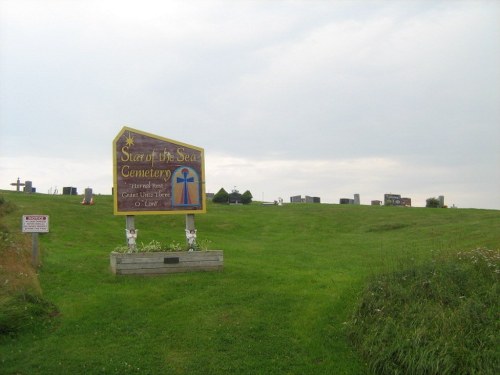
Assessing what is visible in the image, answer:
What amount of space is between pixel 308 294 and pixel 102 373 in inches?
210

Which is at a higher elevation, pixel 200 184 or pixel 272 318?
pixel 200 184

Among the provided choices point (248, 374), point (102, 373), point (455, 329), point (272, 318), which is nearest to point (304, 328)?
point (272, 318)

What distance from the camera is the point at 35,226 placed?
14.8 metres

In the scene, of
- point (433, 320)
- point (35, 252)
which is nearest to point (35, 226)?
point (35, 252)

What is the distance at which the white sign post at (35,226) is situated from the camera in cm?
A: 1471

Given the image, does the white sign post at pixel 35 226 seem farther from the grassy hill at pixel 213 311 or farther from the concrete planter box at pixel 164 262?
the concrete planter box at pixel 164 262

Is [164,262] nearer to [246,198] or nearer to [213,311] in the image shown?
[213,311]

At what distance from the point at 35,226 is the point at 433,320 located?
1114 cm

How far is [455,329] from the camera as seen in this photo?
8.54m

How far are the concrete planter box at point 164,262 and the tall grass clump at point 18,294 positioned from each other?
218cm

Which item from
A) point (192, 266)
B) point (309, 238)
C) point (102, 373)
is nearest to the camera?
point (102, 373)

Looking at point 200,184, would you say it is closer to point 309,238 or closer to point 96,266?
point 96,266

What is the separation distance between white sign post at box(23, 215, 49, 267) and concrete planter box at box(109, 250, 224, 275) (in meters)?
2.30

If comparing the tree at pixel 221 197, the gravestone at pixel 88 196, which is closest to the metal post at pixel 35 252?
the gravestone at pixel 88 196
